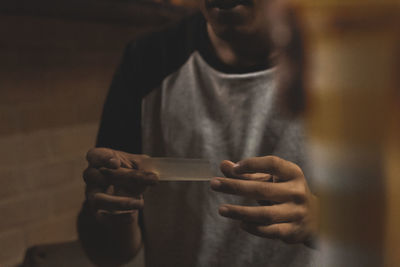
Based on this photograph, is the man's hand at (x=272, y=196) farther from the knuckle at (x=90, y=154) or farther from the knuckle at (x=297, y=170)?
the knuckle at (x=90, y=154)

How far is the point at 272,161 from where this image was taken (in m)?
0.32

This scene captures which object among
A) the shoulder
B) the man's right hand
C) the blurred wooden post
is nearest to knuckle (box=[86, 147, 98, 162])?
the man's right hand

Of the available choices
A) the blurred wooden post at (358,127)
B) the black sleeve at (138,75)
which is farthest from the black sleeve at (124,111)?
the blurred wooden post at (358,127)

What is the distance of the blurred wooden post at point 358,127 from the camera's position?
0.16 meters

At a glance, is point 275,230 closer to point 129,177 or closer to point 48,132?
point 129,177

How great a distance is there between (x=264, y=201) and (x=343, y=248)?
0.47 feet

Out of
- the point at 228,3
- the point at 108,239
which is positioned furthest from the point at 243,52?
the point at 108,239

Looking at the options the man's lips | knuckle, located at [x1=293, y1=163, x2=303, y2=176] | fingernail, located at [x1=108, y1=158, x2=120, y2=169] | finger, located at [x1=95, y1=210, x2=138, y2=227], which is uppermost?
the man's lips

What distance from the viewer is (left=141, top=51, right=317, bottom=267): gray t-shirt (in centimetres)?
40

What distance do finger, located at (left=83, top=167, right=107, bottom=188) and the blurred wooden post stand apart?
236 mm

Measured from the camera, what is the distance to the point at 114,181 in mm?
352

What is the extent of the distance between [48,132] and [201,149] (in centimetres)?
19

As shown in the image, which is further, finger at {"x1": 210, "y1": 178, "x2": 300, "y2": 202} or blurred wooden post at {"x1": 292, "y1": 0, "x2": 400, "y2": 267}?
finger at {"x1": 210, "y1": 178, "x2": 300, "y2": 202}

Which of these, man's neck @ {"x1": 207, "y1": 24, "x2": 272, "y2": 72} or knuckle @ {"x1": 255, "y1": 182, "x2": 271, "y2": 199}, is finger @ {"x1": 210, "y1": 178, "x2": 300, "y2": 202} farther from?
man's neck @ {"x1": 207, "y1": 24, "x2": 272, "y2": 72}
